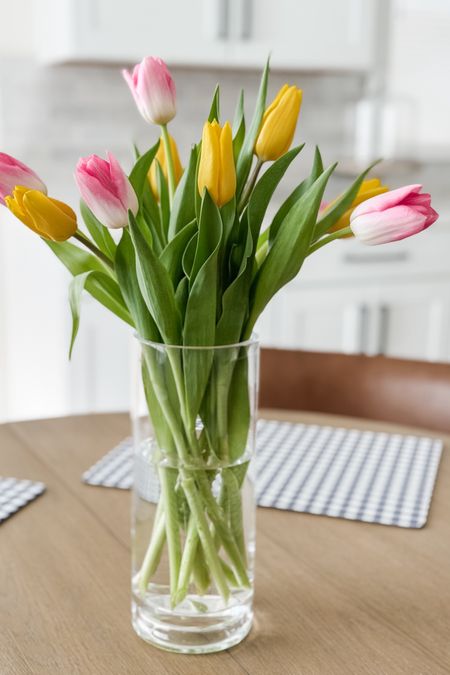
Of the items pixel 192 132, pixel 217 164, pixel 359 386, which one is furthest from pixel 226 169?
pixel 192 132

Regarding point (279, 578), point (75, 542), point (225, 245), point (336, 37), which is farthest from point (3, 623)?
point (336, 37)

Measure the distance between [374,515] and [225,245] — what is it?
0.47m

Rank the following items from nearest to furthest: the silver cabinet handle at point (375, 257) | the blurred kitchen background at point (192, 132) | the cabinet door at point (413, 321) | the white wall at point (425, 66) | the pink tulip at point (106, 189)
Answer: the pink tulip at point (106, 189) < the blurred kitchen background at point (192, 132) < the silver cabinet handle at point (375, 257) < the cabinet door at point (413, 321) < the white wall at point (425, 66)

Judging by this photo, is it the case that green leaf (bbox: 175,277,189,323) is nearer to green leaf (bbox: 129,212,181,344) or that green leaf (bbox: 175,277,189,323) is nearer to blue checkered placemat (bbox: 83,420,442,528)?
green leaf (bbox: 129,212,181,344)

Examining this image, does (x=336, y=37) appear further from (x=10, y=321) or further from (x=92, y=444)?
(x=92, y=444)

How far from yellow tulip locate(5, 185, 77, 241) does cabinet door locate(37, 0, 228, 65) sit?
198 cm

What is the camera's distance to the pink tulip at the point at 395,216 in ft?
2.07

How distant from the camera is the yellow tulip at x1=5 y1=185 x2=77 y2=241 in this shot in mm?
624

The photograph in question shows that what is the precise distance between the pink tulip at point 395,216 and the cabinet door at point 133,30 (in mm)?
2018

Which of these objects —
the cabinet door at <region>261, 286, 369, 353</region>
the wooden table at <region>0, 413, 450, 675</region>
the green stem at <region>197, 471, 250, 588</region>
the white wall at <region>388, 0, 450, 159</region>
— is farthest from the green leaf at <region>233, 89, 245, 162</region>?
the white wall at <region>388, 0, 450, 159</region>

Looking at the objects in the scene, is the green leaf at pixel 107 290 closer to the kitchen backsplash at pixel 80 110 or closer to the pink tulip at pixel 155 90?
the pink tulip at pixel 155 90

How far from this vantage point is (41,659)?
729mm

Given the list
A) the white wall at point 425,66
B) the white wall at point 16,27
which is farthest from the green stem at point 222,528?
the white wall at point 425,66

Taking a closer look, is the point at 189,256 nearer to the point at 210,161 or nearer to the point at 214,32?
the point at 210,161
